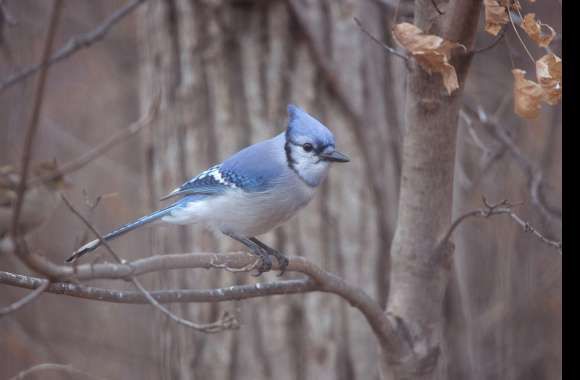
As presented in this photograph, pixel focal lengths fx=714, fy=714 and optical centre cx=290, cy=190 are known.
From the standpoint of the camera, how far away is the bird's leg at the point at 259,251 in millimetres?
2730

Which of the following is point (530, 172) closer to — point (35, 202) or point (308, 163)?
point (308, 163)

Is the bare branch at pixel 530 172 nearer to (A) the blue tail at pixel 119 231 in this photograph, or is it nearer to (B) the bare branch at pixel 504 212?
(B) the bare branch at pixel 504 212

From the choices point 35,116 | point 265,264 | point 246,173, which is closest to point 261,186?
point 246,173

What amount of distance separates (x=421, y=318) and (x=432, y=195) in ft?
1.43

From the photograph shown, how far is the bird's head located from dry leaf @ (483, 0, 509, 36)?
98cm

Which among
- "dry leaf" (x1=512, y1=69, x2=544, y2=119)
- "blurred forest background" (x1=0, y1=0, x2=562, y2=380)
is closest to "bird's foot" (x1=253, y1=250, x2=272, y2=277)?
"blurred forest background" (x1=0, y1=0, x2=562, y2=380)

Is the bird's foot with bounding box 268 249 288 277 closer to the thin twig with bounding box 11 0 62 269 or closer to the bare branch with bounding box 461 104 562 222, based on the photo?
the bare branch with bounding box 461 104 562 222

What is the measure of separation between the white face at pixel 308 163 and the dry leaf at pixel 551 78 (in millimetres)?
1160

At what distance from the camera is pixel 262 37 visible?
4.04m

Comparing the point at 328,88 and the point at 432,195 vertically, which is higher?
the point at 328,88

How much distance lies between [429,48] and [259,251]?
131 centimetres

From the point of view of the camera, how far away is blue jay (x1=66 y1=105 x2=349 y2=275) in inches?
117

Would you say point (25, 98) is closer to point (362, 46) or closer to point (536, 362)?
point (362, 46)
